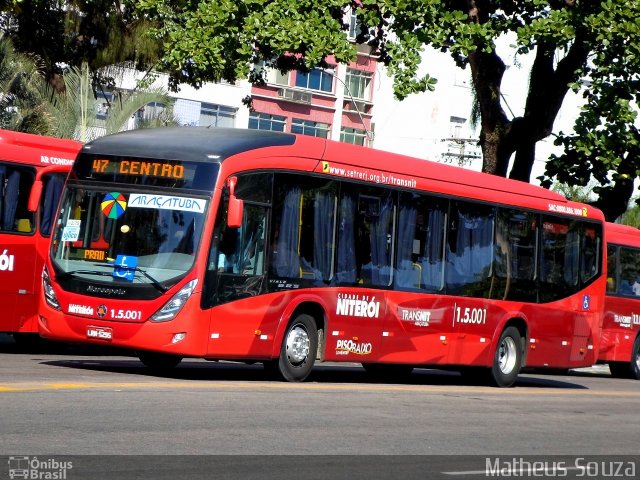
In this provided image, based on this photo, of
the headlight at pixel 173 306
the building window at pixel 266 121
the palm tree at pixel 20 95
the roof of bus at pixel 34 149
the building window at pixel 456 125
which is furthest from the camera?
the building window at pixel 456 125

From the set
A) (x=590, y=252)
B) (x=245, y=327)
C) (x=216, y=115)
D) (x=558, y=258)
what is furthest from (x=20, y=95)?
(x=216, y=115)

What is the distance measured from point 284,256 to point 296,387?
5.78 ft

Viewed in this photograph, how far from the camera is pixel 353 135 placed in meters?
72.4

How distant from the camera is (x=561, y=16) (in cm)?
2538

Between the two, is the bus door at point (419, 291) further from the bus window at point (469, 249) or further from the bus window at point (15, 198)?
the bus window at point (15, 198)

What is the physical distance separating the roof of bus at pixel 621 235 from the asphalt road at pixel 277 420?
11.1m

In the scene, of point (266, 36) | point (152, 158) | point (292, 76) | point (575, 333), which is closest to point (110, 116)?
point (266, 36)

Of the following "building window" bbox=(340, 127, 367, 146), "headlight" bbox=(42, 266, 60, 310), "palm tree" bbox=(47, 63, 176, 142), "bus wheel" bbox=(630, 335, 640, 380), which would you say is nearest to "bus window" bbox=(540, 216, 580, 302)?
"bus wheel" bbox=(630, 335, 640, 380)

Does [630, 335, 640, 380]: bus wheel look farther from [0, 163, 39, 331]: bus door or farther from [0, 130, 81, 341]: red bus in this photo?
[0, 163, 39, 331]: bus door

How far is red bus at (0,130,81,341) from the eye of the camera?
61.2 feet

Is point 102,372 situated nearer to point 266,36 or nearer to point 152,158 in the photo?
point 152,158

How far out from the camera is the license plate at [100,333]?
1541 cm

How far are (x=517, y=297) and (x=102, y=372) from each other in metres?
7.82
